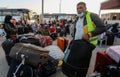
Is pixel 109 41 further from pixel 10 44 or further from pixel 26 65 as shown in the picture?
pixel 26 65

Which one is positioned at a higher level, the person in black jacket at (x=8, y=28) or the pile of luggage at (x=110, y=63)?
the person in black jacket at (x=8, y=28)

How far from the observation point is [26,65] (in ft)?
12.3

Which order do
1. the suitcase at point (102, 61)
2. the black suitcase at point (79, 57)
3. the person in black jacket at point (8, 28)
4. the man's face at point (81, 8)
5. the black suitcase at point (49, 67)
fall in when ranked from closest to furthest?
the black suitcase at point (79, 57) → the man's face at point (81, 8) → the suitcase at point (102, 61) → the black suitcase at point (49, 67) → the person in black jacket at point (8, 28)

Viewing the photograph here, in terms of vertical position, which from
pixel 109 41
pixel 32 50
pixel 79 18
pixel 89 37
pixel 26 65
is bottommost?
pixel 109 41

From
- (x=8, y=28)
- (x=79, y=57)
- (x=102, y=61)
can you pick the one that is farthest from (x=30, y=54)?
(x=8, y=28)

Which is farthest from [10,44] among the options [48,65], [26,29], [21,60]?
[26,29]

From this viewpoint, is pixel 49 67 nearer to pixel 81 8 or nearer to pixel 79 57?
pixel 79 57

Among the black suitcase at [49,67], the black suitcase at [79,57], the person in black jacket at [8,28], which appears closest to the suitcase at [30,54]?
the black suitcase at [49,67]

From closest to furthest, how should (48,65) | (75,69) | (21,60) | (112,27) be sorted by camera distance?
(75,69)
(21,60)
(48,65)
(112,27)

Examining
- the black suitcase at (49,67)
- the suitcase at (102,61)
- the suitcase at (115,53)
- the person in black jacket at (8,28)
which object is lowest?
the black suitcase at (49,67)

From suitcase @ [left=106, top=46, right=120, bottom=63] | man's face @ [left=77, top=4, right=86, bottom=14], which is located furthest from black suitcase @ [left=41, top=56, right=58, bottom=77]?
man's face @ [left=77, top=4, right=86, bottom=14]

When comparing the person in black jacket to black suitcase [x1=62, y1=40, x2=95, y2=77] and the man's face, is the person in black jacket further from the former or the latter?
black suitcase [x1=62, y1=40, x2=95, y2=77]

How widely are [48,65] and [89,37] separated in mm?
1558

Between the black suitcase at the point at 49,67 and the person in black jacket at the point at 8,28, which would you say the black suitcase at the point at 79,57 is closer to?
the black suitcase at the point at 49,67
